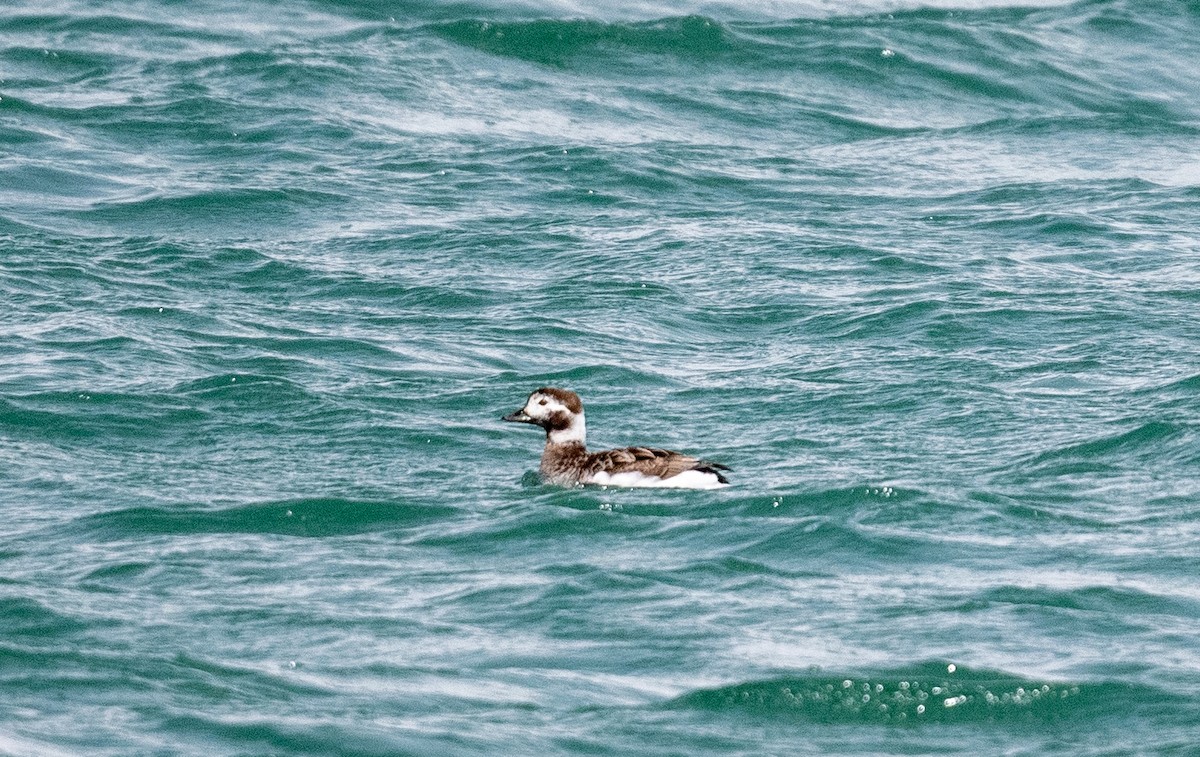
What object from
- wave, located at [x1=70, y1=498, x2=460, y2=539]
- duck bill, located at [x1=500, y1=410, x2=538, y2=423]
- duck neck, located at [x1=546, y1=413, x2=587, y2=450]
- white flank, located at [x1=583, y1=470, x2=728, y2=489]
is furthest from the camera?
duck bill, located at [x1=500, y1=410, x2=538, y2=423]

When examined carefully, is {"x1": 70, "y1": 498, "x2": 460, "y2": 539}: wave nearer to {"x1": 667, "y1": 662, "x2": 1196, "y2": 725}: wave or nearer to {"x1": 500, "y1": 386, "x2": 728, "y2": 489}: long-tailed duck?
{"x1": 500, "y1": 386, "x2": 728, "y2": 489}: long-tailed duck

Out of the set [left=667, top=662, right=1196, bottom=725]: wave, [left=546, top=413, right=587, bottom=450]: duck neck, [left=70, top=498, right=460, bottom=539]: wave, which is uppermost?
[left=667, top=662, right=1196, bottom=725]: wave

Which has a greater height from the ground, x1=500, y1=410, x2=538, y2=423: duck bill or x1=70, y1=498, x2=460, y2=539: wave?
x1=500, y1=410, x2=538, y2=423: duck bill

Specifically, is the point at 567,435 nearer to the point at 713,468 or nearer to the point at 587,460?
the point at 587,460

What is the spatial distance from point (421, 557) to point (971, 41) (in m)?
17.5

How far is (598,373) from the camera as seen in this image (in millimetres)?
15633

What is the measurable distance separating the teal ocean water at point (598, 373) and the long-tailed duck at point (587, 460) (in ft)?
0.59

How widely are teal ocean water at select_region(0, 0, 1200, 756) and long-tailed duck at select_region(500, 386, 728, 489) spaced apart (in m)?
0.18

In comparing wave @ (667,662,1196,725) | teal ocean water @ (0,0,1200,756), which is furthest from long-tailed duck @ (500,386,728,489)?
wave @ (667,662,1196,725)

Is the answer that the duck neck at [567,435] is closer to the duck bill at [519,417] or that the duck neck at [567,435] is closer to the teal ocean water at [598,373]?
the duck bill at [519,417]

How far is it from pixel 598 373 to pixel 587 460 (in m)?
2.64

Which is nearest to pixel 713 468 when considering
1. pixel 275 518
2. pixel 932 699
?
pixel 275 518

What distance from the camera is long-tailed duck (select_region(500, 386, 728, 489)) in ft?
40.2

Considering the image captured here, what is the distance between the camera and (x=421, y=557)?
1135cm
